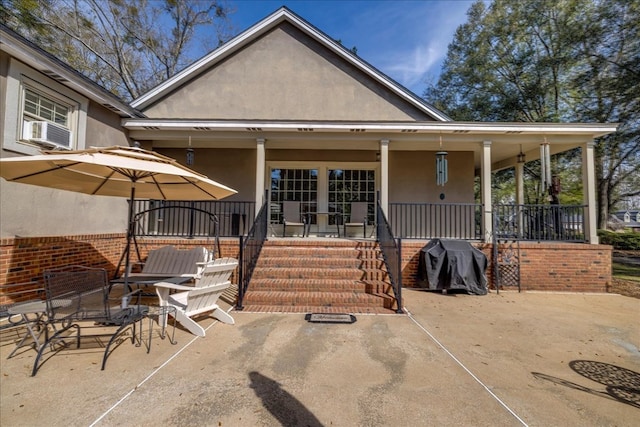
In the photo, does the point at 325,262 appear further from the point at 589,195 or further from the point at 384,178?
the point at 589,195

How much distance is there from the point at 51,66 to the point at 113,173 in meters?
2.25

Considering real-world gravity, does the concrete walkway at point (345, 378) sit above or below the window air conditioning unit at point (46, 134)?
below

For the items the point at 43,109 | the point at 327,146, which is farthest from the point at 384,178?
the point at 43,109

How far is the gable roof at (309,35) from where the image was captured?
27.4ft

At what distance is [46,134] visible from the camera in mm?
4809

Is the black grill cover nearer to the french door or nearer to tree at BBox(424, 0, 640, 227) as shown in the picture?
the french door

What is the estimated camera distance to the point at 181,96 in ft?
27.9

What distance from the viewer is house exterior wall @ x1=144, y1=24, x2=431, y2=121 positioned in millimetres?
8516

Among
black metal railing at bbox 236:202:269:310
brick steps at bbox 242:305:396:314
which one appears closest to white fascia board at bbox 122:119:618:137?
black metal railing at bbox 236:202:269:310

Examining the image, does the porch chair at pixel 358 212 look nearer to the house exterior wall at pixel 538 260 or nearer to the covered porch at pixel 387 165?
the covered porch at pixel 387 165

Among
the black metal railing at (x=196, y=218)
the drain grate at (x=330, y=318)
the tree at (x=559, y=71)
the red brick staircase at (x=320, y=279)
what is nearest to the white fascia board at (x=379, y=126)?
the black metal railing at (x=196, y=218)

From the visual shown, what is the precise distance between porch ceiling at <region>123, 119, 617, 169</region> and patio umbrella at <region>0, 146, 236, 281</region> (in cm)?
257

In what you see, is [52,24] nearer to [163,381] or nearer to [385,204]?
[385,204]

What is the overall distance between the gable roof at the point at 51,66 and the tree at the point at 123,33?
30.7 ft
